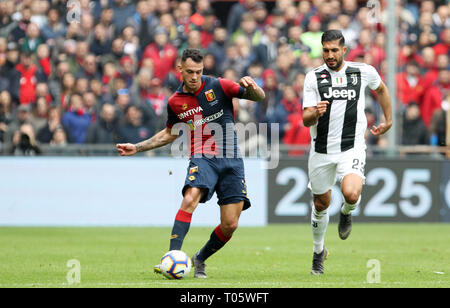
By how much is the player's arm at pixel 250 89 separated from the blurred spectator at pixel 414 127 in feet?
33.2

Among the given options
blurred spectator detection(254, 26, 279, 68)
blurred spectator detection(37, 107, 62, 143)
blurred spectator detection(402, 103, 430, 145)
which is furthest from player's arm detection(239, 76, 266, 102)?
blurred spectator detection(254, 26, 279, 68)

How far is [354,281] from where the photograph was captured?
29.6 ft

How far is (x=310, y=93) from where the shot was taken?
9.84m

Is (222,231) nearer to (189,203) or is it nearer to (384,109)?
(189,203)

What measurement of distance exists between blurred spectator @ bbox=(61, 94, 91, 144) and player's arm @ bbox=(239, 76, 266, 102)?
30.3 ft

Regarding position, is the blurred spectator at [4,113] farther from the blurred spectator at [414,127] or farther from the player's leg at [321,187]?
the player's leg at [321,187]

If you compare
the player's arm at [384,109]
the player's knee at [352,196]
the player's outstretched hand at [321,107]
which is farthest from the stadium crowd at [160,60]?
the player's outstretched hand at [321,107]

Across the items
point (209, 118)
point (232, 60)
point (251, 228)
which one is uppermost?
point (232, 60)

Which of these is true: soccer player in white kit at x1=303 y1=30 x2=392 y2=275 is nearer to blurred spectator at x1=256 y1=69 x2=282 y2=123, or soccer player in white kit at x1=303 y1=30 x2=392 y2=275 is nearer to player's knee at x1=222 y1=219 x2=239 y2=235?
A: player's knee at x1=222 y1=219 x2=239 y2=235

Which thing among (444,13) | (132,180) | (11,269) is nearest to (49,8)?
(132,180)

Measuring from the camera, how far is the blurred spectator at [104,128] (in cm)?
1806

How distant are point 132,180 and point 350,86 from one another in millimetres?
8253

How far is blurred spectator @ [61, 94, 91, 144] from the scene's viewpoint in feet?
59.6
